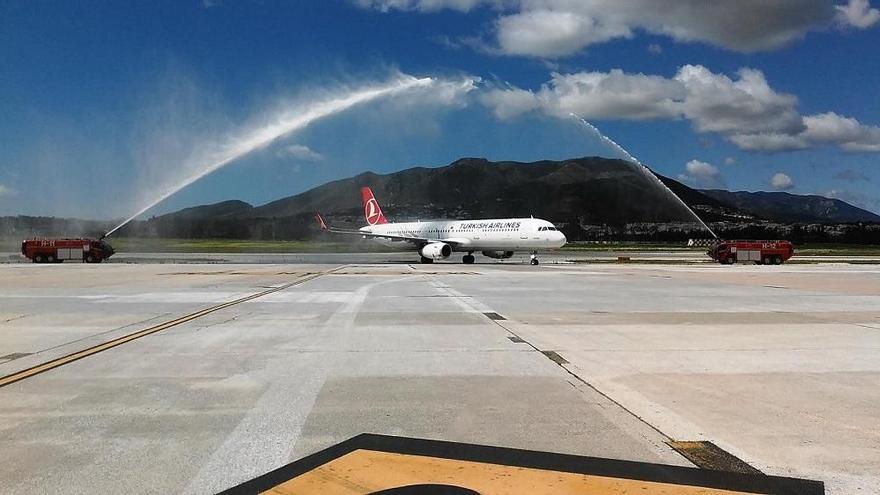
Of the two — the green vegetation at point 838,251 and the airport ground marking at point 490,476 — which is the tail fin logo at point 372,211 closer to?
the green vegetation at point 838,251

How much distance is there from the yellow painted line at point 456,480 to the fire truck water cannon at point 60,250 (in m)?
54.4

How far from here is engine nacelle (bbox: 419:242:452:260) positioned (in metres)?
48.6

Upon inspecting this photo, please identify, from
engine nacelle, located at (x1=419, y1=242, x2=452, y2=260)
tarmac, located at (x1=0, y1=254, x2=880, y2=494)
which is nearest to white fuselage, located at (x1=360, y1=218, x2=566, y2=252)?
engine nacelle, located at (x1=419, y1=242, x2=452, y2=260)

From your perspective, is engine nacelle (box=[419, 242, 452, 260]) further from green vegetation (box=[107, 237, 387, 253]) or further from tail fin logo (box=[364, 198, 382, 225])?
green vegetation (box=[107, 237, 387, 253])

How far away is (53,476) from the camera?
4.84m

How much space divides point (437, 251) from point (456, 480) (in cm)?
4400

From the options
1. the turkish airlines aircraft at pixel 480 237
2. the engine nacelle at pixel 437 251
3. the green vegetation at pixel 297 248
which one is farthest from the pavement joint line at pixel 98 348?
the green vegetation at pixel 297 248

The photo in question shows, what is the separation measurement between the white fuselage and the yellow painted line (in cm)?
4069

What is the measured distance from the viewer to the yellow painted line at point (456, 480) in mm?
4535

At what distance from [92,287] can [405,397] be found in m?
21.5

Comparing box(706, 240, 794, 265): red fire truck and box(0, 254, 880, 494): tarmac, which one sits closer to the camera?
box(0, 254, 880, 494): tarmac

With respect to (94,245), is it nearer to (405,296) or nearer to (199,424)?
(405,296)

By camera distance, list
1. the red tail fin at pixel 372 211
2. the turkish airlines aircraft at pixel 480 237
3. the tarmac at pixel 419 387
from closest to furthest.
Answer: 1. the tarmac at pixel 419 387
2. the turkish airlines aircraft at pixel 480 237
3. the red tail fin at pixel 372 211

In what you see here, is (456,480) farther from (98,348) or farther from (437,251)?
(437,251)
